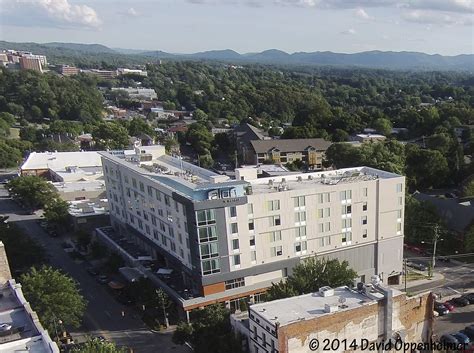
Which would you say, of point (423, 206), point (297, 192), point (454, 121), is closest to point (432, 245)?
point (423, 206)

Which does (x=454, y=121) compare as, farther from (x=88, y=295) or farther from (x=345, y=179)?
(x=88, y=295)

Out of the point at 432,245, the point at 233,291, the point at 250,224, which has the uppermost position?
the point at 250,224

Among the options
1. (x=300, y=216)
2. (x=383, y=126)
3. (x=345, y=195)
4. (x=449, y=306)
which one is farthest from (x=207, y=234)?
(x=383, y=126)

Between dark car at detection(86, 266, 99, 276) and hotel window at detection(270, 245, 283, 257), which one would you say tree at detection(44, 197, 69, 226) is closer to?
dark car at detection(86, 266, 99, 276)

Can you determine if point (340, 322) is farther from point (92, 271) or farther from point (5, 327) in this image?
point (92, 271)

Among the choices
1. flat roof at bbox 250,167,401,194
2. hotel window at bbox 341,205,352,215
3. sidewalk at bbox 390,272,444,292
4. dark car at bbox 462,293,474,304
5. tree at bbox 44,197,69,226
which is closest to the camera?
dark car at bbox 462,293,474,304

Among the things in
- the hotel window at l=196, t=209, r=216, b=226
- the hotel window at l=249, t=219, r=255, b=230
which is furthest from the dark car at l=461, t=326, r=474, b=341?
the hotel window at l=196, t=209, r=216, b=226
